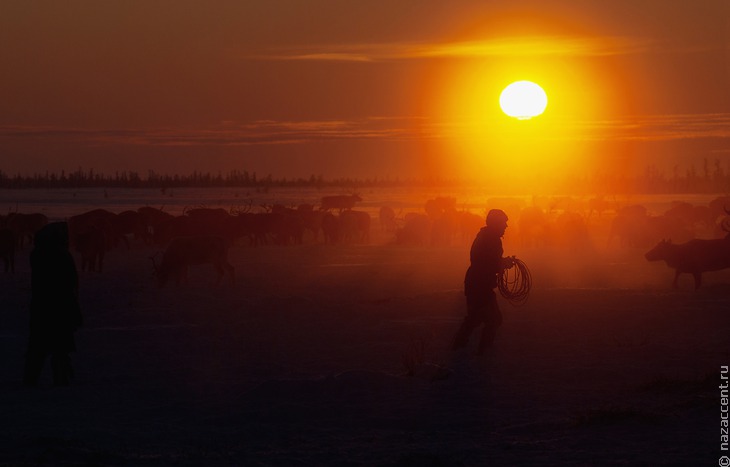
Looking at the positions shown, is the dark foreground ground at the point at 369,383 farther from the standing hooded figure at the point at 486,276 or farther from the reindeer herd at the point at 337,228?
the reindeer herd at the point at 337,228

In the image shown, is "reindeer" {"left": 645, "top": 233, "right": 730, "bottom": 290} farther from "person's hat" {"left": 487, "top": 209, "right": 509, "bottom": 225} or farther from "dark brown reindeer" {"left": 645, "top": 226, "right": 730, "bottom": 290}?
"person's hat" {"left": 487, "top": 209, "right": 509, "bottom": 225}

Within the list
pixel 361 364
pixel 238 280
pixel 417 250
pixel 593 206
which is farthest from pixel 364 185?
pixel 361 364

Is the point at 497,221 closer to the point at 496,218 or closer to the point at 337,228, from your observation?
the point at 496,218

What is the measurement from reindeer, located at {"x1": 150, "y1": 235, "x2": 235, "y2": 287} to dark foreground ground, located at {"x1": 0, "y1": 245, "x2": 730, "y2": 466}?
4.17 feet

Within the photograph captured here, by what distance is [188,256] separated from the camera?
75.6ft

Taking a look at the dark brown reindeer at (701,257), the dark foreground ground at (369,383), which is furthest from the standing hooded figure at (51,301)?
the dark brown reindeer at (701,257)

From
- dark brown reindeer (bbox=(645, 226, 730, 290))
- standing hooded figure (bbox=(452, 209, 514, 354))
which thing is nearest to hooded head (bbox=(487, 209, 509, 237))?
standing hooded figure (bbox=(452, 209, 514, 354))

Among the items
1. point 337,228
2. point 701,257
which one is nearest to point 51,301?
point 701,257

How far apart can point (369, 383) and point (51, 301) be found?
3.74 m

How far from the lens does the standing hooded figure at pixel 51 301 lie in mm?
12078

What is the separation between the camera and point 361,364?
534 inches

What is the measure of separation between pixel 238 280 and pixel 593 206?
98.0ft

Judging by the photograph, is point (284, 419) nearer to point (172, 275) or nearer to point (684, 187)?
point (172, 275)

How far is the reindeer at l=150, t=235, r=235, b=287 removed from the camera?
22.8 meters
